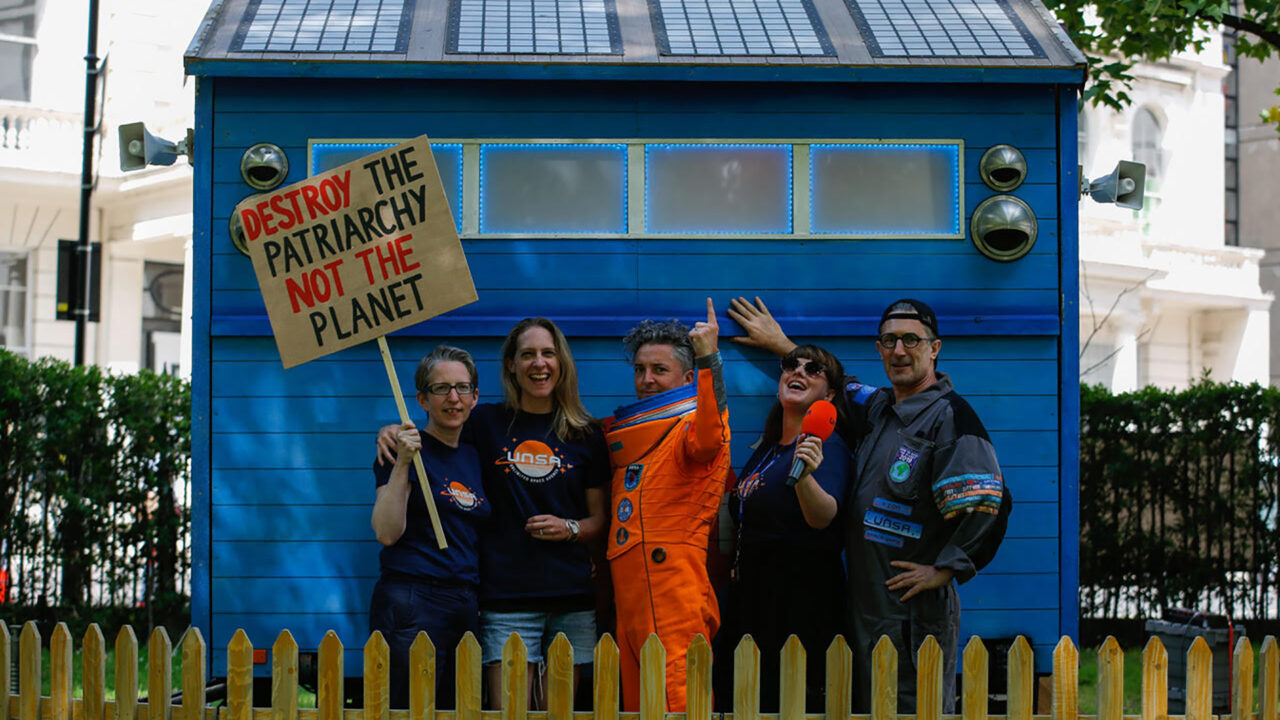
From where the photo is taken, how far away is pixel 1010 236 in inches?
248

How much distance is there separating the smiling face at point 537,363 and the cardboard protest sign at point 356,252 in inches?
11.9

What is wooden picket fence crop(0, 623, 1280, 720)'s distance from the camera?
4609 millimetres

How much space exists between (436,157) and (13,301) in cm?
1282

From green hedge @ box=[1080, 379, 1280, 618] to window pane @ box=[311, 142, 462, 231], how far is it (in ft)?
20.7

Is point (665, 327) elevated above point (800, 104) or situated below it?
below

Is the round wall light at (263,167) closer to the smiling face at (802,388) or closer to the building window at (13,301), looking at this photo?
the smiling face at (802,388)

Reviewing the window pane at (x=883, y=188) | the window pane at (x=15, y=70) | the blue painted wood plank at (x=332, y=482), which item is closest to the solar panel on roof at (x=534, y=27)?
the window pane at (x=883, y=188)

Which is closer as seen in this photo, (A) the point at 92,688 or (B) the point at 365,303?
(A) the point at 92,688

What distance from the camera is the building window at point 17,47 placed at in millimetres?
17188

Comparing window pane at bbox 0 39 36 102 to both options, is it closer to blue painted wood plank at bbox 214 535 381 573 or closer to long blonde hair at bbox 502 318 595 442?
blue painted wood plank at bbox 214 535 381 573

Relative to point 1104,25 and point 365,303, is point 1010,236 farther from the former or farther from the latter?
point 1104,25

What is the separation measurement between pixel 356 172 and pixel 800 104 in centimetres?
209

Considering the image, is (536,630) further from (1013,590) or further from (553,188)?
(1013,590)

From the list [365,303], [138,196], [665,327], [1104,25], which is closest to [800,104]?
[665,327]
